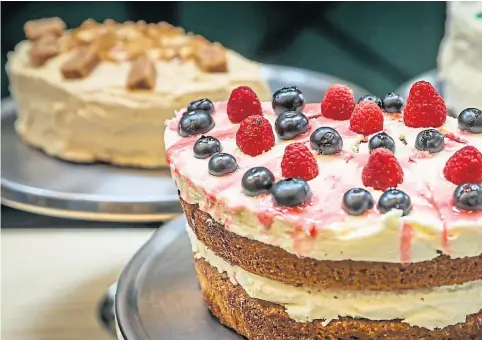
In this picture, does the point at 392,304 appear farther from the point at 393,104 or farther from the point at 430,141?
the point at 393,104

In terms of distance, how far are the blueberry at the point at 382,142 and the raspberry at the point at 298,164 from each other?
142 millimetres

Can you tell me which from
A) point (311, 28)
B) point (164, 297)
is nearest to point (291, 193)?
point (164, 297)

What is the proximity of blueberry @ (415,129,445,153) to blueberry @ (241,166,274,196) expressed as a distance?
302mm

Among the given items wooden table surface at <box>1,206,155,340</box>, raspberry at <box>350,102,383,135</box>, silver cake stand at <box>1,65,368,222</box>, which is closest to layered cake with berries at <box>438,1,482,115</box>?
silver cake stand at <box>1,65,368,222</box>

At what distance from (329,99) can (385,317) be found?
493mm

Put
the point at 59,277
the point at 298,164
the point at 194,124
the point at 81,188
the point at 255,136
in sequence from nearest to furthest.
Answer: the point at 298,164, the point at 255,136, the point at 194,124, the point at 59,277, the point at 81,188

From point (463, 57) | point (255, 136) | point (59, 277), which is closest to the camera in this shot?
point (255, 136)

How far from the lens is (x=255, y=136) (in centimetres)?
150

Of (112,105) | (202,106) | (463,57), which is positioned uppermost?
(202,106)

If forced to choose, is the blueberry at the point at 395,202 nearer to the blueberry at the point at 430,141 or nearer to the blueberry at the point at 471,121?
the blueberry at the point at 430,141

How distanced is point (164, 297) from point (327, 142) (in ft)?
1.66

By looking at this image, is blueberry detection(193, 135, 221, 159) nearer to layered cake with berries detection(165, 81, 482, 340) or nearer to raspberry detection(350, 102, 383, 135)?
layered cake with berries detection(165, 81, 482, 340)

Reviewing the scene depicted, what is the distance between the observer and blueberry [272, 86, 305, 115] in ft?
5.52

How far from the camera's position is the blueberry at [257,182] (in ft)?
4.40
